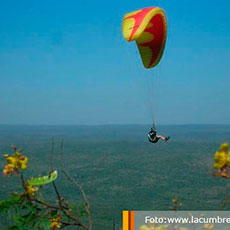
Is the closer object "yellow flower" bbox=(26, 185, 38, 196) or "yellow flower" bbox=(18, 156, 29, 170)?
"yellow flower" bbox=(18, 156, 29, 170)

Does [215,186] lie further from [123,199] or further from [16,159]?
[16,159]

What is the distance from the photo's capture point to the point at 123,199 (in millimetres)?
61750

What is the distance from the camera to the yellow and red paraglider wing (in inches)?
184

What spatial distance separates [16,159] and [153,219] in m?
0.57

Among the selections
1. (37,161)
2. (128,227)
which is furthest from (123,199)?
(128,227)

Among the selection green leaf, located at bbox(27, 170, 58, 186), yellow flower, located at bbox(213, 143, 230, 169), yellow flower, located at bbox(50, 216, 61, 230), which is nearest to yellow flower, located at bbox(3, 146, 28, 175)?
green leaf, located at bbox(27, 170, 58, 186)

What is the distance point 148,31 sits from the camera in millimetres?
5969

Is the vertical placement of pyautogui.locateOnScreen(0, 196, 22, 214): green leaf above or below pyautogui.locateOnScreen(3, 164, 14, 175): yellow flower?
below

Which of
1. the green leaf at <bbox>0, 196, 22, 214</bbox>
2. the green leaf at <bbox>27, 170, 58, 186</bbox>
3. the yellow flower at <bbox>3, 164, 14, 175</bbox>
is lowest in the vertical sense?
the green leaf at <bbox>0, 196, 22, 214</bbox>

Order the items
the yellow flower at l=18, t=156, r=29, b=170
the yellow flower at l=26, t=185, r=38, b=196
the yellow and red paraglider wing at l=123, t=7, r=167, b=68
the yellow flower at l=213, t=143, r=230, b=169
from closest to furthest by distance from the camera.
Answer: the yellow flower at l=213, t=143, r=230, b=169 < the yellow flower at l=18, t=156, r=29, b=170 < the yellow flower at l=26, t=185, r=38, b=196 < the yellow and red paraglider wing at l=123, t=7, r=167, b=68

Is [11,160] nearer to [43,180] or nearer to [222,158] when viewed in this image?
[43,180]

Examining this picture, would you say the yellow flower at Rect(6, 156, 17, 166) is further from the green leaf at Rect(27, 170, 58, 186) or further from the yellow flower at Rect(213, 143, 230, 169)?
the yellow flower at Rect(213, 143, 230, 169)

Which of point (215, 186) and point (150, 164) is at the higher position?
point (150, 164)

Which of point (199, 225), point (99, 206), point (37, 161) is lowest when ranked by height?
point (199, 225)
